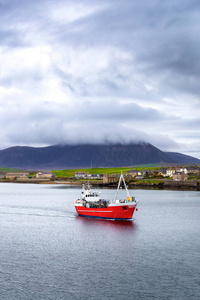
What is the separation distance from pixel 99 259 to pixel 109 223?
26.6 m

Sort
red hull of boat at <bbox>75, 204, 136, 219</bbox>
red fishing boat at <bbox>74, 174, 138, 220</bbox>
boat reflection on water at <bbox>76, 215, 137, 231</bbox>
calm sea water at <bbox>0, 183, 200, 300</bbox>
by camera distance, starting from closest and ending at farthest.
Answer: calm sea water at <bbox>0, 183, 200, 300</bbox>, boat reflection on water at <bbox>76, 215, 137, 231</bbox>, red fishing boat at <bbox>74, 174, 138, 220</bbox>, red hull of boat at <bbox>75, 204, 136, 219</bbox>

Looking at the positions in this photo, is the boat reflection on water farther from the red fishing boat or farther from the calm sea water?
the red fishing boat

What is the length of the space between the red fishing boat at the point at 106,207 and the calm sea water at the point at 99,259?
2445mm

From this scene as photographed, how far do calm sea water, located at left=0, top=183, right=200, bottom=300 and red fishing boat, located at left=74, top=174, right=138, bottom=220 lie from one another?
2.45m

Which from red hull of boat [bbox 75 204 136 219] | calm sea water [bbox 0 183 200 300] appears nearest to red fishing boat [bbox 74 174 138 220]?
red hull of boat [bbox 75 204 136 219]

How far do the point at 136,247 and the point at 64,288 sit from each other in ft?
59.1

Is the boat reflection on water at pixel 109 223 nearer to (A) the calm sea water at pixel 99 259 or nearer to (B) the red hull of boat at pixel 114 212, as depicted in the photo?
(A) the calm sea water at pixel 99 259

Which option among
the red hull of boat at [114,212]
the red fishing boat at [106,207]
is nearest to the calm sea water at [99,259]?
the red hull of boat at [114,212]

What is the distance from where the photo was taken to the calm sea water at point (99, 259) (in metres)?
33.4

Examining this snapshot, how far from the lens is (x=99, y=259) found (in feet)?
144

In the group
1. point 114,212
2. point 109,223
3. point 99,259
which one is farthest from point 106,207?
point 99,259

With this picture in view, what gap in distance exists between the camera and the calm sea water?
1316 inches

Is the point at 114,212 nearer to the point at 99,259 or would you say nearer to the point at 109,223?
the point at 109,223

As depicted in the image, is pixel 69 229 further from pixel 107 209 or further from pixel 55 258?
pixel 55 258
